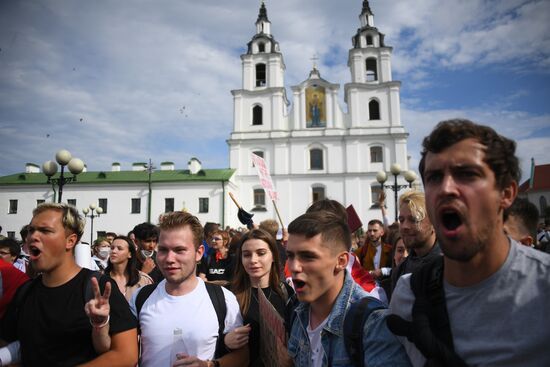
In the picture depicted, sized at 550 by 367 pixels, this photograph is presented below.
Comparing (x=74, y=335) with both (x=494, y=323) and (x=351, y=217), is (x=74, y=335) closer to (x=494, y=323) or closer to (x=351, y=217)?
(x=494, y=323)

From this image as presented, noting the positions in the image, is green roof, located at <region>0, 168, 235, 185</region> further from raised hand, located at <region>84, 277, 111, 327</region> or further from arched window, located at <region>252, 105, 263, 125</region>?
raised hand, located at <region>84, 277, 111, 327</region>

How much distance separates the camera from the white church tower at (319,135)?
3684 cm

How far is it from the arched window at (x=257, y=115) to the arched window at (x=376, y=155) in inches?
518

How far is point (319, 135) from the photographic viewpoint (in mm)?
38156

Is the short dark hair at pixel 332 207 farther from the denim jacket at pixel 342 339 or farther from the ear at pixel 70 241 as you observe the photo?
the ear at pixel 70 241

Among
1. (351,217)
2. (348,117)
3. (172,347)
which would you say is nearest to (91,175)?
(348,117)

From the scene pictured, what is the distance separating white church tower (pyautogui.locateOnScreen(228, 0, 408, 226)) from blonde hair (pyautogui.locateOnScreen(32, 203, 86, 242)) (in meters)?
33.2

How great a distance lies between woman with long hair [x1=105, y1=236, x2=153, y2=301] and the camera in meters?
4.39

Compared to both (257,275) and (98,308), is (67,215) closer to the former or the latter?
(98,308)

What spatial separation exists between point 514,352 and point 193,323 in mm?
2027

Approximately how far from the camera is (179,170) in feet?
130

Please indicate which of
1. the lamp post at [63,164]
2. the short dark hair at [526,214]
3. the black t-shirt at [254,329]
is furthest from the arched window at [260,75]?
the black t-shirt at [254,329]

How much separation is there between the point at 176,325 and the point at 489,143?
7.68ft

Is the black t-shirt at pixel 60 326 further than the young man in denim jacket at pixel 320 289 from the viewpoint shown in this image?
Yes
